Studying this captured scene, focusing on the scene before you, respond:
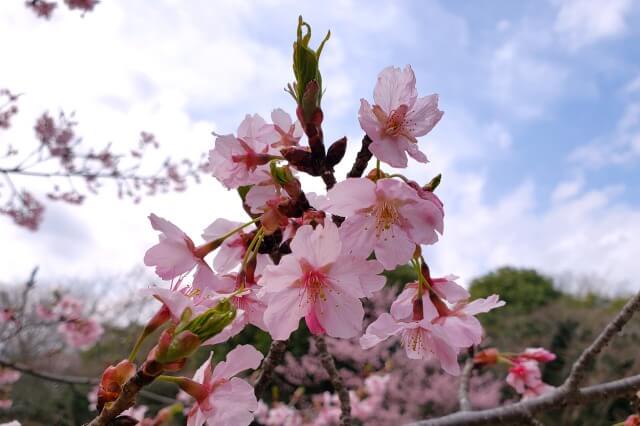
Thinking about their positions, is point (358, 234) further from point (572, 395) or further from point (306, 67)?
point (572, 395)

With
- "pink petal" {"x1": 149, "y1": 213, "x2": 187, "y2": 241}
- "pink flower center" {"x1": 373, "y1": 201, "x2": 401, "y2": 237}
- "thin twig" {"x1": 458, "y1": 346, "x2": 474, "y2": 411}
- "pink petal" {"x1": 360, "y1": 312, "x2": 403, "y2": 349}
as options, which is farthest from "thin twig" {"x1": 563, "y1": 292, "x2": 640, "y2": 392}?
"pink petal" {"x1": 149, "y1": 213, "x2": 187, "y2": 241}

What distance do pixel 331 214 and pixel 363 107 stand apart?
19cm

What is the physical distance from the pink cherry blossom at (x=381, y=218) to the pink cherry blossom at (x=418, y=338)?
0.15 m

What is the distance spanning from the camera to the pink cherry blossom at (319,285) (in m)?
0.76

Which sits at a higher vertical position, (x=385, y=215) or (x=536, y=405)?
(x=385, y=215)

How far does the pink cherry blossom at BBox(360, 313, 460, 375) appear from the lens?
2.90 ft

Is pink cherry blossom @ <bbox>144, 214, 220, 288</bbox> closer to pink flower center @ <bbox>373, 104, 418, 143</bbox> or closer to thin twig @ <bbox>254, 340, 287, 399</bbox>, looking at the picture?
thin twig @ <bbox>254, 340, 287, 399</bbox>

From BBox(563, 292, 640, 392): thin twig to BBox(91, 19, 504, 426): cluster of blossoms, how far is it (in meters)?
0.73

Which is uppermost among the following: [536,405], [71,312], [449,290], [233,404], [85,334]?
[71,312]

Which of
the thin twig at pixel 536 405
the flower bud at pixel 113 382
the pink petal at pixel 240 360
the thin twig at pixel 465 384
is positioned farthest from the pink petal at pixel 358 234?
the thin twig at pixel 465 384

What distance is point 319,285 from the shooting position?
0.81 m

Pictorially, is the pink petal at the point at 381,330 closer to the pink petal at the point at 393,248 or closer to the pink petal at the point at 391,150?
the pink petal at the point at 393,248

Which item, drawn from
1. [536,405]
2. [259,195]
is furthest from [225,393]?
[536,405]

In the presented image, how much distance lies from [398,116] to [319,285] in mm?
320
